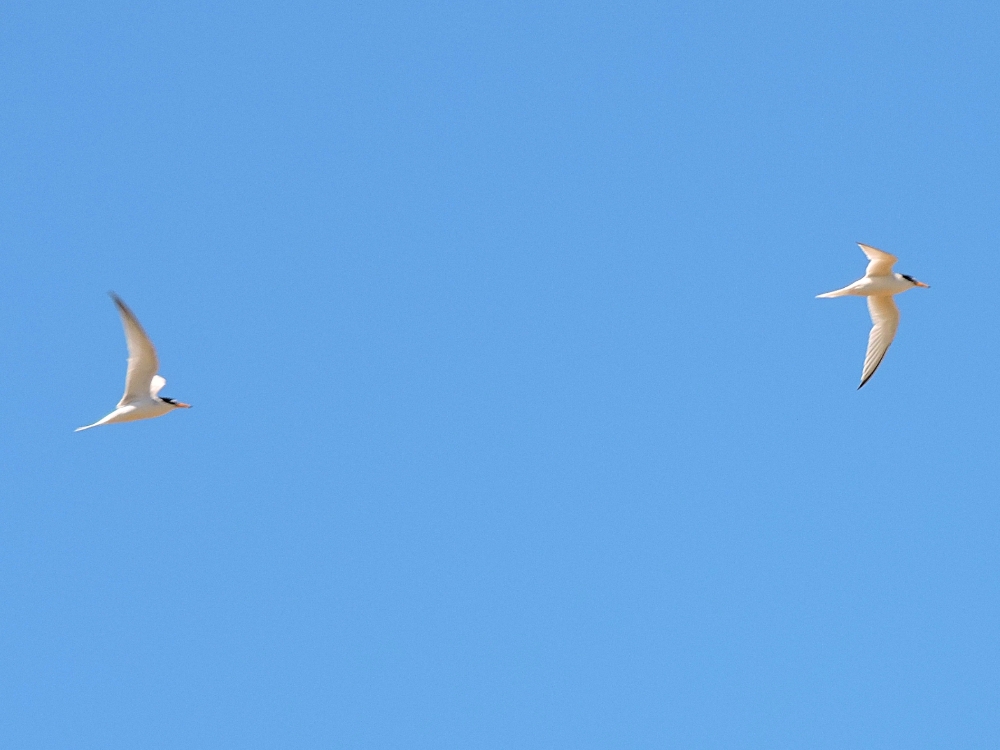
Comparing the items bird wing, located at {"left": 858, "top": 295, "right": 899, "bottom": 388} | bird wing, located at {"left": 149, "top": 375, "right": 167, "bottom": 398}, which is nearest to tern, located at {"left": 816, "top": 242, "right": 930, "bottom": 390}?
bird wing, located at {"left": 858, "top": 295, "right": 899, "bottom": 388}

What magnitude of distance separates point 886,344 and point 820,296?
7.71 ft

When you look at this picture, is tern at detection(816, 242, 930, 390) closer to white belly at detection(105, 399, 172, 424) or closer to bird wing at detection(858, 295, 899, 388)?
bird wing at detection(858, 295, 899, 388)

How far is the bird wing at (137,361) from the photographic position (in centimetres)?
2162

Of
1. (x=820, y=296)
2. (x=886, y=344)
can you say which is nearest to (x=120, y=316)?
(x=820, y=296)

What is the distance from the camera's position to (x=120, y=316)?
21.5 metres

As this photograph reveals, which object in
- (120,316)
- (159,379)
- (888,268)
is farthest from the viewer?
(888,268)

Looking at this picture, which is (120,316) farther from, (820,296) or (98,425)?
(820,296)

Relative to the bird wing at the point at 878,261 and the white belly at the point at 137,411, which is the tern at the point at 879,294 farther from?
the white belly at the point at 137,411

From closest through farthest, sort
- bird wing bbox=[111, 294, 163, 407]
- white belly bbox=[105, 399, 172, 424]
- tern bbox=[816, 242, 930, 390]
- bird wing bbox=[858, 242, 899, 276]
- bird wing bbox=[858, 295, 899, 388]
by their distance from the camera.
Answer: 1. bird wing bbox=[111, 294, 163, 407]
2. white belly bbox=[105, 399, 172, 424]
3. bird wing bbox=[858, 242, 899, 276]
4. tern bbox=[816, 242, 930, 390]
5. bird wing bbox=[858, 295, 899, 388]

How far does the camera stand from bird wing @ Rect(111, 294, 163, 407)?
21625 millimetres

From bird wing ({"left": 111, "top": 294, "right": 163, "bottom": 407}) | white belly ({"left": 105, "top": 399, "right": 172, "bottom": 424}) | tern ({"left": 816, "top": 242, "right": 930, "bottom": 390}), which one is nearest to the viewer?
bird wing ({"left": 111, "top": 294, "right": 163, "bottom": 407})

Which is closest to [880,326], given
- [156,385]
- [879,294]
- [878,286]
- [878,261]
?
[879,294]

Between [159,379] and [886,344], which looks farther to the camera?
[886,344]

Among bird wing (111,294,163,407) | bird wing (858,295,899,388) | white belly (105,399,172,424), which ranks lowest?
white belly (105,399,172,424)
